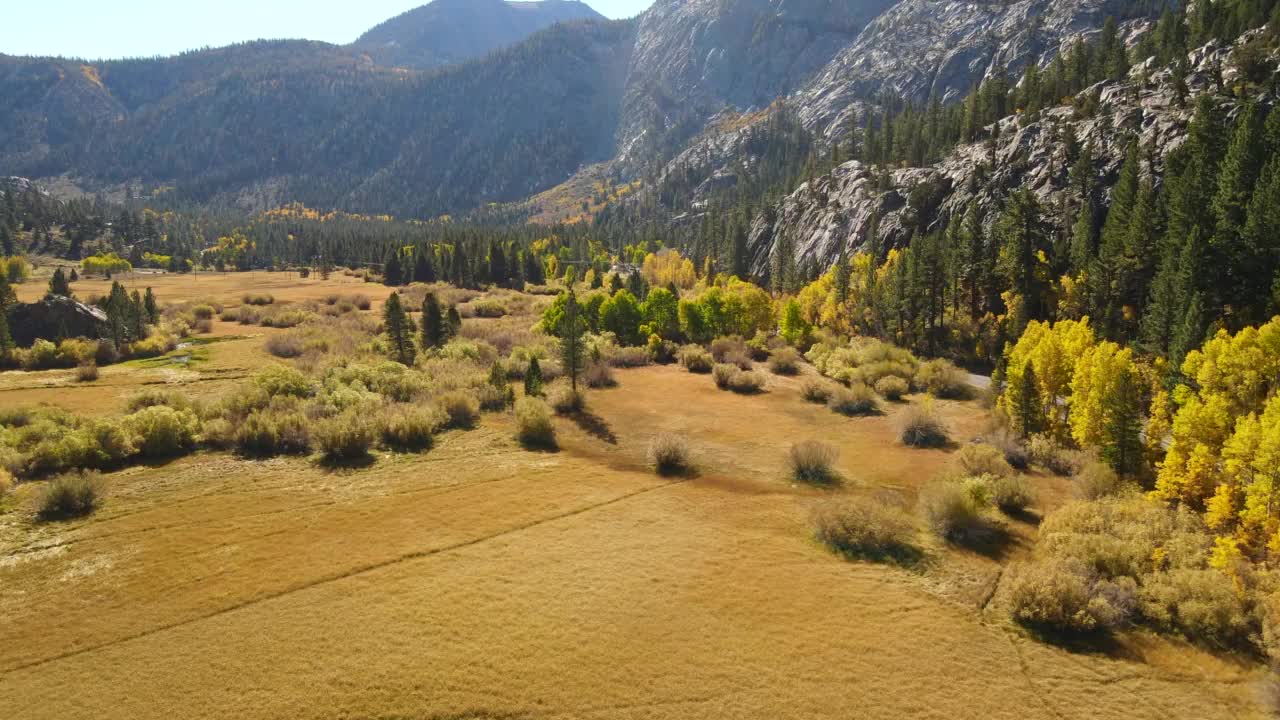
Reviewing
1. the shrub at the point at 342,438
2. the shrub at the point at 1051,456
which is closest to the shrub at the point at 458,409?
the shrub at the point at 342,438

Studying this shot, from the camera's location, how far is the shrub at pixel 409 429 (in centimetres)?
4644

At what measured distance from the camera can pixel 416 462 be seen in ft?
142

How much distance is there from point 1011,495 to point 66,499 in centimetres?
5052

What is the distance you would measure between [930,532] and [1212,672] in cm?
1238

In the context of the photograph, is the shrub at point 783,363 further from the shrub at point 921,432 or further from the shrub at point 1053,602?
the shrub at point 1053,602

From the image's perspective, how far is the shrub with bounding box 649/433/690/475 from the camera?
144 feet

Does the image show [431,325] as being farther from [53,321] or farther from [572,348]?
[53,321]

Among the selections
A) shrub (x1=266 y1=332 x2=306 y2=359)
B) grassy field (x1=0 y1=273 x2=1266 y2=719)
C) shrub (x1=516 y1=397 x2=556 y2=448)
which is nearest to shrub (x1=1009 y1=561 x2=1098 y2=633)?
grassy field (x1=0 y1=273 x2=1266 y2=719)

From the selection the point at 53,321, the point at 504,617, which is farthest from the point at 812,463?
the point at 53,321

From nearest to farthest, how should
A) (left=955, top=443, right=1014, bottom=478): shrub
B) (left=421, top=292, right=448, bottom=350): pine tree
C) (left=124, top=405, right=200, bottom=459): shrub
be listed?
(left=955, top=443, right=1014, bottom=478): shrub → (left=124, top=405, right=200, bottom=459): shrub → (left=421, top=292, right=448, bottom=350): pine tree

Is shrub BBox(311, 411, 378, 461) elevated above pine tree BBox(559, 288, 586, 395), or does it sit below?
below

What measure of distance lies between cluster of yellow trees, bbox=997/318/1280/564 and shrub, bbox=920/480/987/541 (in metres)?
9.53

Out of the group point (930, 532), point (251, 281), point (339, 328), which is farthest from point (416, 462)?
point (251, 281)

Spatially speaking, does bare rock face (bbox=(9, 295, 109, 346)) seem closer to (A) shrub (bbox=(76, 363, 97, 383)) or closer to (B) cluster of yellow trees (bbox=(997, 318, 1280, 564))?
(A) shrub (bbox=(76, 363, 97, 383))
